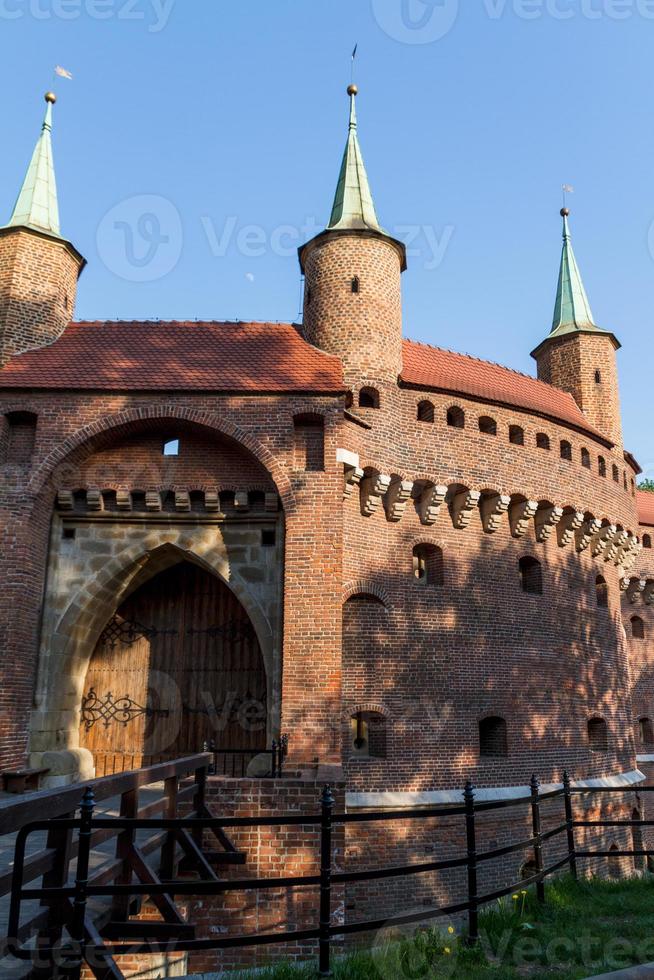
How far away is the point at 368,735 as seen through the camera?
14.0 meters

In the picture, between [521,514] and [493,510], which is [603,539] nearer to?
[521,514]

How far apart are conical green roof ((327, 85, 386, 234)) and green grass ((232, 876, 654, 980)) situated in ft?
43.7

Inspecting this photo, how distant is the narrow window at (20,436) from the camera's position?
44.3 feet

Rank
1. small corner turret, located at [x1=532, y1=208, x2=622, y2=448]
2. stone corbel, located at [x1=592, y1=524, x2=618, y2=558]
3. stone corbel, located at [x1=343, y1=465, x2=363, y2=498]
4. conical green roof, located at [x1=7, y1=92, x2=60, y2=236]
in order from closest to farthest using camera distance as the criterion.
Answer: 1. stone corbel, located at [x1=343, y1=465, x2=363, y2=498]
2. conical green roof, located at [x1=7, y1=92, x2=60, y2=236]
3. stone corbel, located at [x1=592, y1=524, x2=618, y2=558]
4. small corner turret, located at [x1=532, y1=208, x2=622, y2=448]

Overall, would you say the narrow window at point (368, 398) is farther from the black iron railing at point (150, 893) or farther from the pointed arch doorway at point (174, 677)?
the black iron railing at point (150, 893)

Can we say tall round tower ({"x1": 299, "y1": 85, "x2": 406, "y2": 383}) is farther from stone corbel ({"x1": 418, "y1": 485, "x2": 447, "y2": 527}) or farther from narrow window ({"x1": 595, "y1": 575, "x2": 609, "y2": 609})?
narrow window ({"x1": 595, "y1": 575, "x2": 609, "y2": 609})

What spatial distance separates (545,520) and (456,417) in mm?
3091

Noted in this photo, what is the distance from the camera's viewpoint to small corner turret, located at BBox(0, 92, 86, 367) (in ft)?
49.5

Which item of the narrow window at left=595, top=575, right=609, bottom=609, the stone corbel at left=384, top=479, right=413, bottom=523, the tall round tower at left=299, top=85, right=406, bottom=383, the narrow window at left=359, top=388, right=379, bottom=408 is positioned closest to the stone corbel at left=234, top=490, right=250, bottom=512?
the stone corbel at left=384, top=479, right=413, bottom=523

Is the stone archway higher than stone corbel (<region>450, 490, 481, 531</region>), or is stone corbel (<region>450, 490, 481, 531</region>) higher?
stone corbel (<region>450, 490, 481, 531</region>)

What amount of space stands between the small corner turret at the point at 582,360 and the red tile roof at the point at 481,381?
5.55ft

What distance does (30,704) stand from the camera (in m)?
12.8

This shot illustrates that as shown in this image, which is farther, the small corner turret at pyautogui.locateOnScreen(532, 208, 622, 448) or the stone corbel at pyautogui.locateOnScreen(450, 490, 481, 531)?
the small corner turret at pyautogui.locateOnScreen(532, 208, 622, 448)

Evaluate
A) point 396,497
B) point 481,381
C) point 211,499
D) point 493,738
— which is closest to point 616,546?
point 481,381
